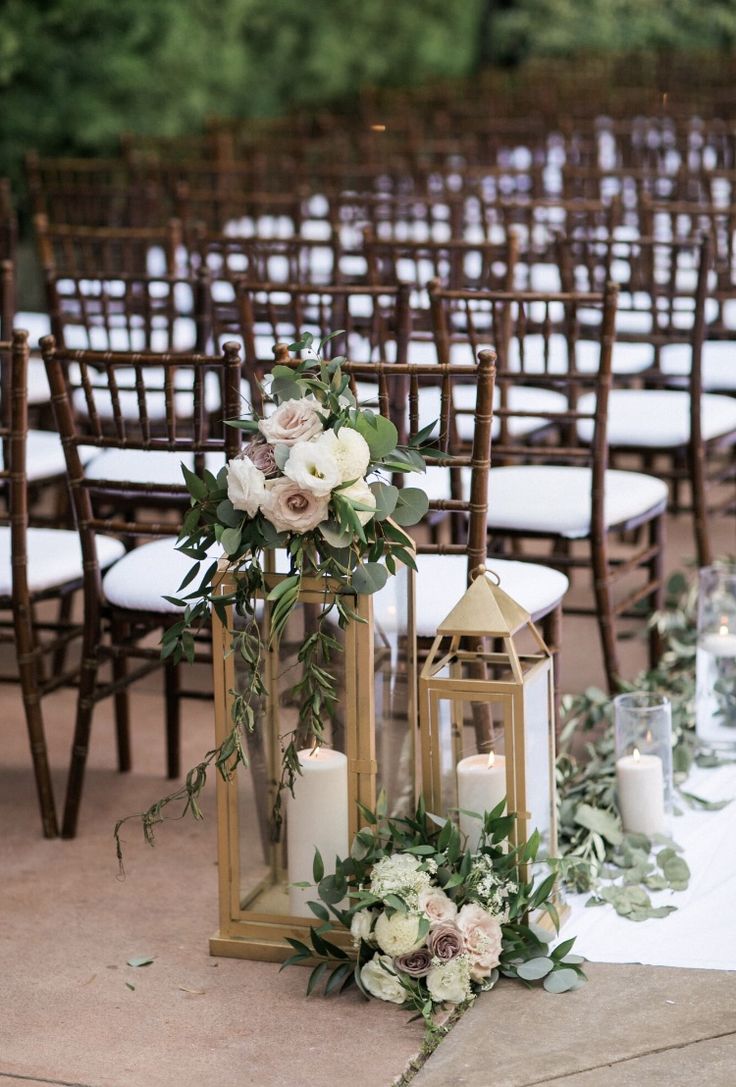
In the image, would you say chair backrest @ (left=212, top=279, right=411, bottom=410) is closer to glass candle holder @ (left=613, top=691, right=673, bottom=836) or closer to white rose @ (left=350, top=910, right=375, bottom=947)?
glass candle holder @ (left=613, top=691, right=673, bottom=836)

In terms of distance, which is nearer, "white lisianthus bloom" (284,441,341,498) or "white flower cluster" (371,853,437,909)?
"white lisianthus bloom" (284,441,341,498)

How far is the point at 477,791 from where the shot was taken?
2.82m

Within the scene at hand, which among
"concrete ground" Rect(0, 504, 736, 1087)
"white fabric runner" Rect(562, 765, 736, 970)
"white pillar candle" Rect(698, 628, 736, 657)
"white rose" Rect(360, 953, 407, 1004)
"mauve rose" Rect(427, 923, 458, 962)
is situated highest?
"white pillar candle" Rect(698, 628, 736, 657)

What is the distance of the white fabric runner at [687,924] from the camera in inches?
111

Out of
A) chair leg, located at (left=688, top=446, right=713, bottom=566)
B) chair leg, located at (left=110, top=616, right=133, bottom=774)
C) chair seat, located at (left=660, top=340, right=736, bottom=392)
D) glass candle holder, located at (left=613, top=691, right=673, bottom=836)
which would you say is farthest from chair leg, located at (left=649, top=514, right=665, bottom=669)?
chair leg, located at (left=110, top=616, right=133, bottom=774)

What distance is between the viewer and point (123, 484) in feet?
10.7

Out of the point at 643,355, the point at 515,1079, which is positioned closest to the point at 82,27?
the point at 643,355

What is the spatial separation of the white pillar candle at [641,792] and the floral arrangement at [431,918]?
0.47 m

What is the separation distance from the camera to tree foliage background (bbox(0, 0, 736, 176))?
9.30 metres

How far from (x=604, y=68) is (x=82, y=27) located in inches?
300

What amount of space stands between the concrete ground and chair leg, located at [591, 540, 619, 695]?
1.12m

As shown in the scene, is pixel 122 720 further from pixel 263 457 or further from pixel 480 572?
pixel 263 457

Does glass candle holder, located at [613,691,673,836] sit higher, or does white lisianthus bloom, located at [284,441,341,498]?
white lisianthus bloom, located at [284,441,341,498]

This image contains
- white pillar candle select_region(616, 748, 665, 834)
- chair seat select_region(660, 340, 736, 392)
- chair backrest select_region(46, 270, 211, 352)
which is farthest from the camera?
chair seat select_region(660, 340, 736, 392)
